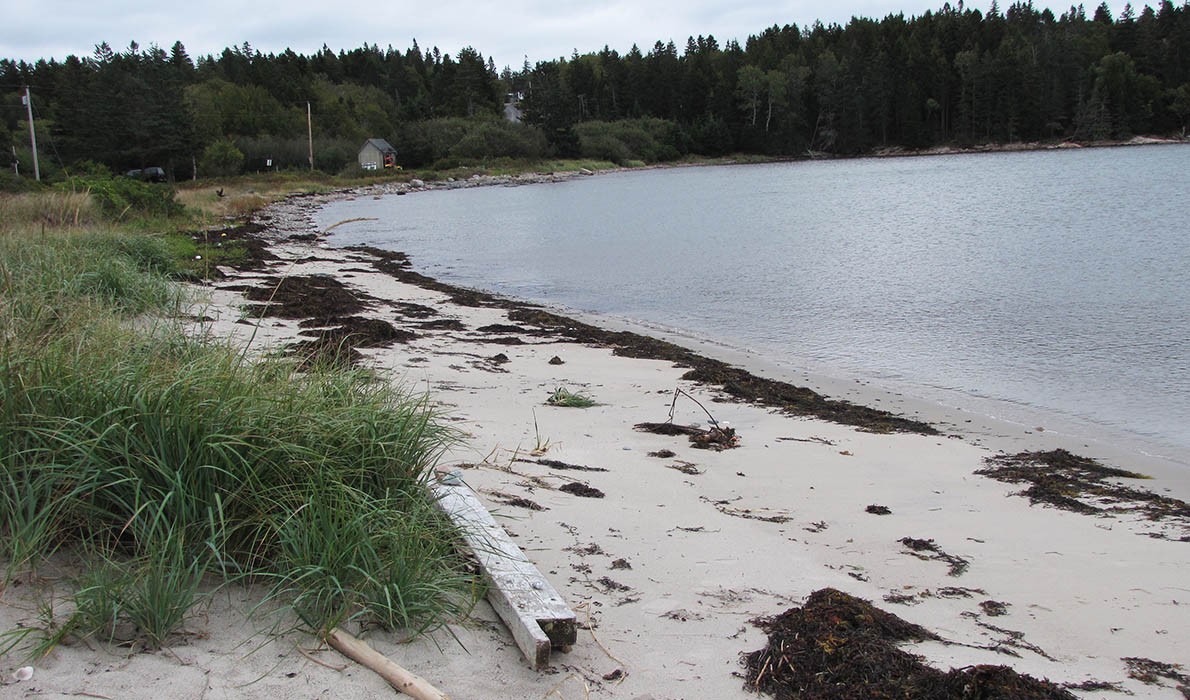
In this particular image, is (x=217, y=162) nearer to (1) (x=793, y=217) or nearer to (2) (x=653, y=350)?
(1) (x=793, y=217)

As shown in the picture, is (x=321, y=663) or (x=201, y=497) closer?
(x=321, y=663)

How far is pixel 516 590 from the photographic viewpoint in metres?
3.03

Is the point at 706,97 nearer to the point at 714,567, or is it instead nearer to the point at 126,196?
the point at 126,196

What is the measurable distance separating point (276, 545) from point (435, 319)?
9228 mm

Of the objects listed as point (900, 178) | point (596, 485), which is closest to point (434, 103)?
point (900, 178)

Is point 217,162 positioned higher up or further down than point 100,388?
higher up

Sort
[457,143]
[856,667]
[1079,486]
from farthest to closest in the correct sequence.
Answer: [457,143] → [1079,486] → [856,667]

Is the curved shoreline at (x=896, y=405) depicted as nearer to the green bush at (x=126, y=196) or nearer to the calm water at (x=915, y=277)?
the calm water at (x=915, y=277)

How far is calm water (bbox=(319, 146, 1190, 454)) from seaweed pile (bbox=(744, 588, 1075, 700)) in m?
5.81

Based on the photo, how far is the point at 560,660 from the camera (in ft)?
9.42

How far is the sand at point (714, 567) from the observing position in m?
2.68

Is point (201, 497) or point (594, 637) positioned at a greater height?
point (201, 497)

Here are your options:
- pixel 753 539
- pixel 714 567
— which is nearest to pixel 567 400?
pixel 753 539

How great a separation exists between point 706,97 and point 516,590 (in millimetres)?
123618
